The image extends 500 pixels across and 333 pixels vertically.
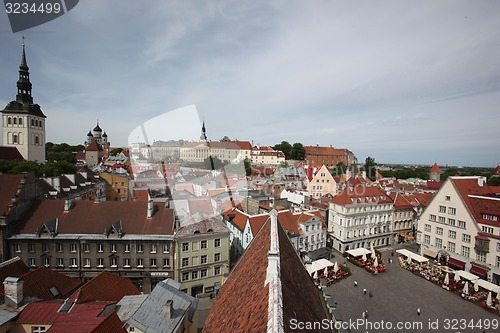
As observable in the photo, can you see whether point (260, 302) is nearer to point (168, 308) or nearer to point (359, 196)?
point (168, 308)

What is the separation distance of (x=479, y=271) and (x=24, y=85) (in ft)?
295

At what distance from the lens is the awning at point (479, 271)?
2842 centimetres

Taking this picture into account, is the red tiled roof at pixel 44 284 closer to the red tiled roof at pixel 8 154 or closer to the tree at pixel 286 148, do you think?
the red tiled roof at pixel 8 154

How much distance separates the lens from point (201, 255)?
24797mm

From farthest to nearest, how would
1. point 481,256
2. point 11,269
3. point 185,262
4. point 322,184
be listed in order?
1. point 322,184
2. point 481,256
3. point 185,262
4. point 11,269

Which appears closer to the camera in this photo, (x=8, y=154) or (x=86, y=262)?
(x=86, y=262)

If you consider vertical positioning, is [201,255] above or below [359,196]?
below

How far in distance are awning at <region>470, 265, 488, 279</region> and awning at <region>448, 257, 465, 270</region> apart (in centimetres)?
109

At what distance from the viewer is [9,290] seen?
12203 millimetres

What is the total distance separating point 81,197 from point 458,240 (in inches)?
2009

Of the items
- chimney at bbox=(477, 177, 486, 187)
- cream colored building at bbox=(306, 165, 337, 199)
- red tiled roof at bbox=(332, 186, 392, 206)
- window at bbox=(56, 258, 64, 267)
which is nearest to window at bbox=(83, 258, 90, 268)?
window at bbox=(56, 258, 64, 267)

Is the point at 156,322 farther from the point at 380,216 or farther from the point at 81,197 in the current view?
the point at 380,216

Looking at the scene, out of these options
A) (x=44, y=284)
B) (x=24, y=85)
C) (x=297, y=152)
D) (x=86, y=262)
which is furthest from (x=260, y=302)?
(x=297, y=152)

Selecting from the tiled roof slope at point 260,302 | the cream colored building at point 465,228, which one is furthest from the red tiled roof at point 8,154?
the cream colored building at point 465,228
